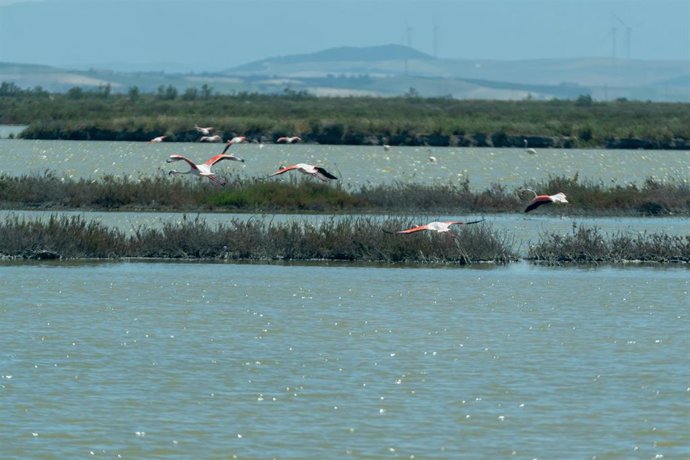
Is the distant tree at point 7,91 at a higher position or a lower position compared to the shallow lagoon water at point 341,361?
higher

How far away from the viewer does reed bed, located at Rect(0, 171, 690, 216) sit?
3231 cm

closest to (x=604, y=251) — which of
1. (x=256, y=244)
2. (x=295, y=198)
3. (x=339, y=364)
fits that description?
(x=256, y=244)

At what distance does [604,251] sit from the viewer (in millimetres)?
24219

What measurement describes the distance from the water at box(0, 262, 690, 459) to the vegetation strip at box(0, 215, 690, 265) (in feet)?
2.62

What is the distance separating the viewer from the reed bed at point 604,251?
24.2m

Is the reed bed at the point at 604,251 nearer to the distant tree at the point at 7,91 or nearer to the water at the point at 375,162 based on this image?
the water at the point at 375,162

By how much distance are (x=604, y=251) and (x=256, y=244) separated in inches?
210

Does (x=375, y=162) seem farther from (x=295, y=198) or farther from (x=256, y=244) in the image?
(x=256, y=244)

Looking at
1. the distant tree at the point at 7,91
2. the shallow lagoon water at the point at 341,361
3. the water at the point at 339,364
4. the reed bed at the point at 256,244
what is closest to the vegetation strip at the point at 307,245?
the reed bed at the point at 256,244

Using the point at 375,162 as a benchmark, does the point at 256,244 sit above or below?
above

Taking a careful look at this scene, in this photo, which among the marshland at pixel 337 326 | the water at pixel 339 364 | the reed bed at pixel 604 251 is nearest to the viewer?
the water at pixel 339 364

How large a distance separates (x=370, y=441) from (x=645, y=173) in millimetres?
40492

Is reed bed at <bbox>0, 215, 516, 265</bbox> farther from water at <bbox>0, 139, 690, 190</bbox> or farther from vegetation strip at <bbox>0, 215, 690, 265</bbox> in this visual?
water at <bbox>0, 139, 690, 190</bbox>

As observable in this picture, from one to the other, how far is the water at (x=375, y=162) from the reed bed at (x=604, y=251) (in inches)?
665
